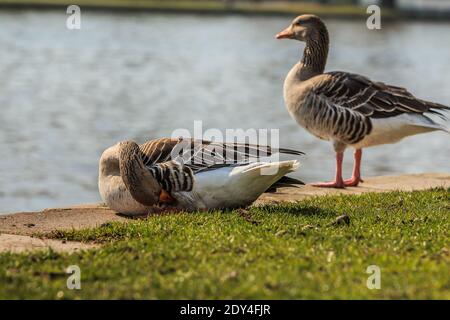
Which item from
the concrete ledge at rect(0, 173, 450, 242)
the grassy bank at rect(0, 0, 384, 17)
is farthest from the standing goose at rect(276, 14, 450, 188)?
the grassy bank at rect(0, 0, 384, 17)

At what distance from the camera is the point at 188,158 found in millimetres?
10398

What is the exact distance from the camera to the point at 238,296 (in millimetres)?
6531

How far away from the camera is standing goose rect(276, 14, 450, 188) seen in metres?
12.6

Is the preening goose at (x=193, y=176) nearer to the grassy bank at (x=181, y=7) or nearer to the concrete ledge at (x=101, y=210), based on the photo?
the concrete ledge at (x=101, y=210)

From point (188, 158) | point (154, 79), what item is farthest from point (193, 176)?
point (154, 79)

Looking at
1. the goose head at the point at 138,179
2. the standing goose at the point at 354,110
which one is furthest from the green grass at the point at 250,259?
the standing goose at the point at 354,110

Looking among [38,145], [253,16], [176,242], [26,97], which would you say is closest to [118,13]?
[253,16]

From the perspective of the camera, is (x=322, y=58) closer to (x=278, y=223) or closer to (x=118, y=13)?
(x=278, y=223)

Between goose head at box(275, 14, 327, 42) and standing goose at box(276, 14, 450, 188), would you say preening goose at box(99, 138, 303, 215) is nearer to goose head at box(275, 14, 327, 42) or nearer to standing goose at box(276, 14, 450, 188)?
standing goose at box(276, 14, 450, 188)

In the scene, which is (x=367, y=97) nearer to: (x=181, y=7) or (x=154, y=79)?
(x=154, y=79)

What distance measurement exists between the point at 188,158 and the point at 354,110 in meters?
3.35

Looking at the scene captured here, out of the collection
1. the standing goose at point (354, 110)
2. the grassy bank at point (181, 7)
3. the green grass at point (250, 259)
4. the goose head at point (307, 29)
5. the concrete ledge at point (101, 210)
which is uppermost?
the grassy bank at point (181, 7)

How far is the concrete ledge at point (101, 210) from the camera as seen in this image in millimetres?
10000
